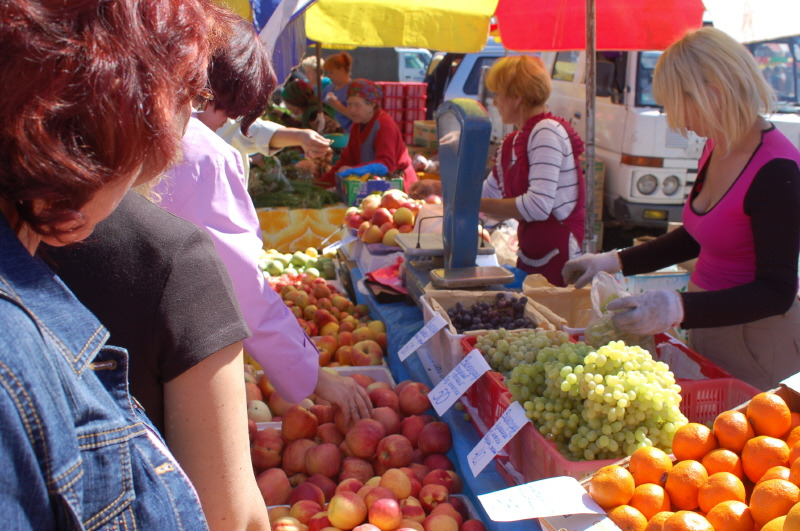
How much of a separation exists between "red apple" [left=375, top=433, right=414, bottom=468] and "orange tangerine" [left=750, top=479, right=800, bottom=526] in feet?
3.81

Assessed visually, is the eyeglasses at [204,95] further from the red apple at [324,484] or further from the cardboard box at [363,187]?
the cardboard box at [363,187]

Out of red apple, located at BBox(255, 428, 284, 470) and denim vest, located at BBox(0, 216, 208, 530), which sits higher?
denim vest, located at BBox(0, 216, 208, 530)

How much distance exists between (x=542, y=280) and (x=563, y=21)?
104 inches

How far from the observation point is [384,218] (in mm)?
4348

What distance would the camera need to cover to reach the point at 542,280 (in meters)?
3.00

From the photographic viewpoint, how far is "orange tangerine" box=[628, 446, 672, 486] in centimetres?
150

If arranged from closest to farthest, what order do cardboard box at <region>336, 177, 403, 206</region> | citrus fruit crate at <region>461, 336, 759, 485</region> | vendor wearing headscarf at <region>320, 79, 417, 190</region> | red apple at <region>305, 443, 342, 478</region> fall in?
citrus fruit crate at <region>461, 336, 759, 485</region> < red apple at <region>305, 443, 342, 478</region> < cardboard box at <region>336, 177, 403, 206</region> < vendor wearing headscarf at <region>320, 79, 417, 190</region>

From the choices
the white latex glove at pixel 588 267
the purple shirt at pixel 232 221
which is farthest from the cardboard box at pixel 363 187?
the purple shirt at pixel 232 221

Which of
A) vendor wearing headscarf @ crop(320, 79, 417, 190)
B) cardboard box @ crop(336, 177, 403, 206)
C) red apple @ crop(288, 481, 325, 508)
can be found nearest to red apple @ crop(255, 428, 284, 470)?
red apple @ crop(288, 481, 325, 508)

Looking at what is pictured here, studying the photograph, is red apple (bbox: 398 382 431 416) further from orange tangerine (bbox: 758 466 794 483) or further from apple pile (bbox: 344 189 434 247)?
apple pile (bbox: 344 189 434 247)

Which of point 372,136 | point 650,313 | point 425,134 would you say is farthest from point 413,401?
point 425,134

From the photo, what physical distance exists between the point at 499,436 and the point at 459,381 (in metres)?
0.31

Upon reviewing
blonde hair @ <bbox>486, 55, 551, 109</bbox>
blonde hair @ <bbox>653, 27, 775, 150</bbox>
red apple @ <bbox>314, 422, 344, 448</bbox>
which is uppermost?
blonde hair @ <bbox>486, 55, 551, 109</bbox>

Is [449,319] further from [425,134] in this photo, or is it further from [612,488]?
[425,134]
